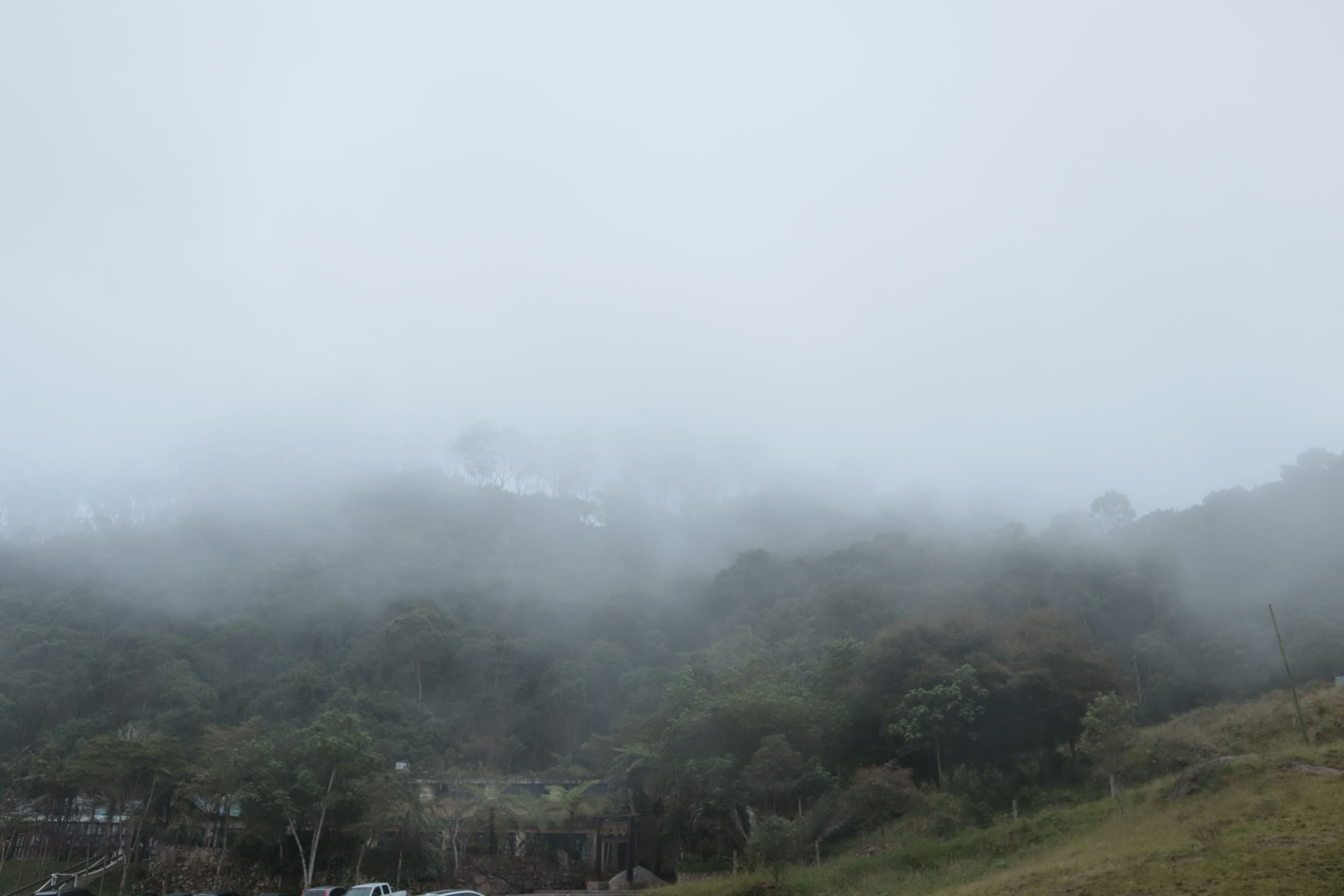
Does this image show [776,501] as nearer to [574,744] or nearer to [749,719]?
[574,744]

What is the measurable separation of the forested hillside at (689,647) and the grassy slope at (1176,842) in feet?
10.3

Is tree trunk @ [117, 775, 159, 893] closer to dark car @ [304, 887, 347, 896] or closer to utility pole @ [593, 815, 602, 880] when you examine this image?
dark car @ [304, 887, 347, 896]

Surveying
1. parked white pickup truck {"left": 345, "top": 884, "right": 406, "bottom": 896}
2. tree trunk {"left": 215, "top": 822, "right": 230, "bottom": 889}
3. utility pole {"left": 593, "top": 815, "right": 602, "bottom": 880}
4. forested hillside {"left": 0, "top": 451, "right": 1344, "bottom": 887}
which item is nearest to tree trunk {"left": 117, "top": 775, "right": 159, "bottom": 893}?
forested hillside {"left": 0, "top": 451, "right": 1344, "bottom": 887}

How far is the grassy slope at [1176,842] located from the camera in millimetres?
15070

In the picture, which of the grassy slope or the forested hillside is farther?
the forested hillside

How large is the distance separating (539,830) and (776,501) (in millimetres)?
69595

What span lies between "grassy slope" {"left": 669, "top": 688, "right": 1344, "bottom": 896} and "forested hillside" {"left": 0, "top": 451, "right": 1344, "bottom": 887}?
315cm

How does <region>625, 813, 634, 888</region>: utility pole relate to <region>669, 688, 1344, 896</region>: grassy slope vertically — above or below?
below

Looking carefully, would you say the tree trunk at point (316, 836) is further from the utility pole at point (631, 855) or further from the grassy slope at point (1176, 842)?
the grassy slope at point (1176, 842)

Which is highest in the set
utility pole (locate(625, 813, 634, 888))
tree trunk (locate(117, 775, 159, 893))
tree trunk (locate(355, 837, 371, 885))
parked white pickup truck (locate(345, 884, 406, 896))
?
tree trunk (locate(117, 775, 159, 893))

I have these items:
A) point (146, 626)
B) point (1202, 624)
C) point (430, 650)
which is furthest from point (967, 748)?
point (146, 626)

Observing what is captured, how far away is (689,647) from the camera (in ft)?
209

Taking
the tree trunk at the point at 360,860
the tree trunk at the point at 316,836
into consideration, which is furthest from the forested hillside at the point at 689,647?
the tree trunk at the point at 360,860

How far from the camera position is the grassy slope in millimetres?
15070
